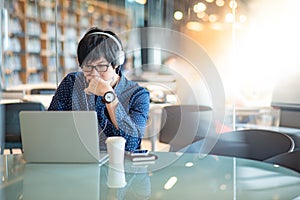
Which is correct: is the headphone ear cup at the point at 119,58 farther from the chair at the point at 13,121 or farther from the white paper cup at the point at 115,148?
the chair at the point at 13,121

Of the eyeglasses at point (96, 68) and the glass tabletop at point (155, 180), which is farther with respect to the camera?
the eyeglasses at point (96, 68)

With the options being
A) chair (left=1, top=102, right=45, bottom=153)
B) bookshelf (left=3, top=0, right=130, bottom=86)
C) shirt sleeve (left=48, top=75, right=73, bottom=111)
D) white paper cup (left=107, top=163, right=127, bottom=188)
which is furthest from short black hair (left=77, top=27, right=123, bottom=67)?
bookshelf (left=3, top=0, right=130, bottom=86)

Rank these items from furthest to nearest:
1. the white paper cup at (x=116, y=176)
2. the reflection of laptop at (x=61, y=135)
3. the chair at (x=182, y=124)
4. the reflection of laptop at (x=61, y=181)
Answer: the chair at (x=182, y=124), the reflection of laptop at (x=61, y=135), the white paper cup at (x=116, y=176), the reflection of laptop at (x=61, y=181)

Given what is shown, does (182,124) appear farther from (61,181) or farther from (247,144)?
(61,181)

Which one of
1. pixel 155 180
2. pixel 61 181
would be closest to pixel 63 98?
pixel 61 181

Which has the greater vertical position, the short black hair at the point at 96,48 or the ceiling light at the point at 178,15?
the ceiling light at the point at 178,15

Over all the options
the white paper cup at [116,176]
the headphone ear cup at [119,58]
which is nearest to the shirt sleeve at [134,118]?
the headphone ear cup at [119,58]

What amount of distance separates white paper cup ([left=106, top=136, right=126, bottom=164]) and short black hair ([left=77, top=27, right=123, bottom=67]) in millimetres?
570

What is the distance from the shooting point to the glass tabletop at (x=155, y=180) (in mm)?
1193

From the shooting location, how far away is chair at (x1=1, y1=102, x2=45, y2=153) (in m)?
3.36

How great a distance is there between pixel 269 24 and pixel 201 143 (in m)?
3.42

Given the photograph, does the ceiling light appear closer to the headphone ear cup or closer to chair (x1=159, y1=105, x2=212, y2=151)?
chair (x1=159, y1=105, x2=212, y2=151)

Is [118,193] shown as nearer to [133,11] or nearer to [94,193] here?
[94,193]

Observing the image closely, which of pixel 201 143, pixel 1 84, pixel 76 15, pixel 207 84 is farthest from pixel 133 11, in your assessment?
pixel 201 143
